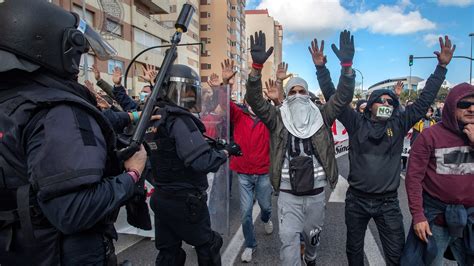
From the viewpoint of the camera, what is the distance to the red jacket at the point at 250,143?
4.40m

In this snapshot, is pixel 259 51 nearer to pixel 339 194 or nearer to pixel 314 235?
pixel 314 235

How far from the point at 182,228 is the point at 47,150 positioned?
5.38 feet

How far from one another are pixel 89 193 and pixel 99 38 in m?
1.13

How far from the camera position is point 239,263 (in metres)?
3.87

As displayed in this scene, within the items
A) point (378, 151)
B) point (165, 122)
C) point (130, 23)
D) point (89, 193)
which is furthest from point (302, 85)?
point (130, 23)

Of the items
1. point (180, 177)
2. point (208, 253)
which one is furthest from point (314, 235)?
point (180, 177)

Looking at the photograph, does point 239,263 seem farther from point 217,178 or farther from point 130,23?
point 130,23

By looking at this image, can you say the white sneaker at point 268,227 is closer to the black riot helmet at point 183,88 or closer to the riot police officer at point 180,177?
the riot police officer at point 180,177

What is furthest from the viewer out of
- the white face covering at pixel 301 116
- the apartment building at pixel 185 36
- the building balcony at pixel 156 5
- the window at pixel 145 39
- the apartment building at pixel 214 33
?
the apartment building at pixel 214 33

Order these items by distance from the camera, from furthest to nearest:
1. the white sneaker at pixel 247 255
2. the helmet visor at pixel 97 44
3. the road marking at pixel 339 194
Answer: the road marking at pixel 339 194 → the white sneaker at pixel 247 255 → the helmet visor at pixel 97 44

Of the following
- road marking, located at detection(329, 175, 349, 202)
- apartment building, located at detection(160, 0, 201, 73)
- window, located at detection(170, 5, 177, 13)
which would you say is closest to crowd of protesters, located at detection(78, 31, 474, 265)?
road marking, located at detection(329, 175, 349, 202)

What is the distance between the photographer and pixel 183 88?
2992 mm

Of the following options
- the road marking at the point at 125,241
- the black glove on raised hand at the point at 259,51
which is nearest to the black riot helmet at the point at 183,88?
the black glove on raised hand at the point at 259,51

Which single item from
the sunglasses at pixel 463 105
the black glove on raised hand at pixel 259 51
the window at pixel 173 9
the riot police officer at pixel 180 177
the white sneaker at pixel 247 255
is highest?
the window at pixel 173 9
